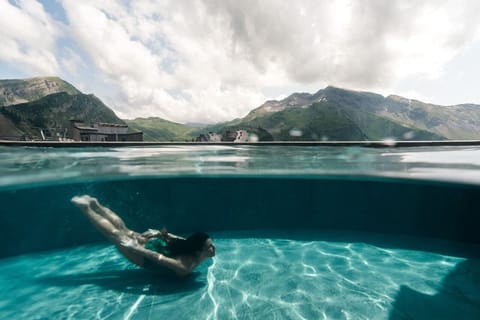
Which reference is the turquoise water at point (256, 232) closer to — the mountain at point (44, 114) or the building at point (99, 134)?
the building at point (99, 134)

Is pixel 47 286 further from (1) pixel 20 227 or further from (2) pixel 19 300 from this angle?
(1) pixel 20 227

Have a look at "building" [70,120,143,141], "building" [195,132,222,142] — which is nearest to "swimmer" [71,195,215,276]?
"building" [70,120,143,141]

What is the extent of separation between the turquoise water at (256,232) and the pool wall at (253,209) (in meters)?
0.06

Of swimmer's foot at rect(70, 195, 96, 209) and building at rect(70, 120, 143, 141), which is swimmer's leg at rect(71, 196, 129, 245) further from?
building at rect(70, 120, 143, 141)

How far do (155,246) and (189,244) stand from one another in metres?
0.91

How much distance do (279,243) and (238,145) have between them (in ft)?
48.7

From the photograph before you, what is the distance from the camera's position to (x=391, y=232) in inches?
436

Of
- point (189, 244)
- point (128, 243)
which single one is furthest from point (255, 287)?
point (128, 243)

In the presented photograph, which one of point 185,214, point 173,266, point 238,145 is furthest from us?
point 238,145

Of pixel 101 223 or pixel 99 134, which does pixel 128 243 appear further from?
pixel 99 134

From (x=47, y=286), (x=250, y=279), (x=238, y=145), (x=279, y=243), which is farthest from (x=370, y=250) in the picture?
(x=238, y=145)

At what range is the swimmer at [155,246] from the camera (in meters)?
5.50

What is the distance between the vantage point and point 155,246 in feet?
19.6

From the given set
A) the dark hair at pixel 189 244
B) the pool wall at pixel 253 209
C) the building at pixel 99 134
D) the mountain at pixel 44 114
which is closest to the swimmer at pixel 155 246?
the dark hair at pixel 189 244
